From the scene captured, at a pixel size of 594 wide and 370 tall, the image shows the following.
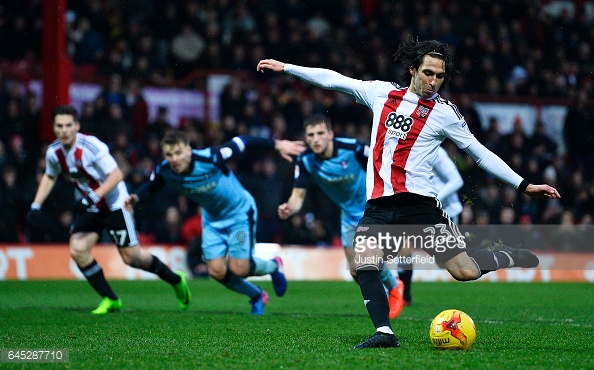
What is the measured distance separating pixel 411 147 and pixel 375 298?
1.10 meters

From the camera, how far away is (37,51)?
16.9 meters

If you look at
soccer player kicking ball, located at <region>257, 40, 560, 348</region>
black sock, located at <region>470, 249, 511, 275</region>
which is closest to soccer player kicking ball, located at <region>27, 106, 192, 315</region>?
soccer player kicking ball, located at <region>257, 40, 560, 348</region>

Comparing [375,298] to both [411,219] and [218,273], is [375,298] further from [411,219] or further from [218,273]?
[218,273]

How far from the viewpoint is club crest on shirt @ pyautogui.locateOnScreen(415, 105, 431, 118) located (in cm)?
609

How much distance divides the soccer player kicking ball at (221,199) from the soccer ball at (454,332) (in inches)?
129

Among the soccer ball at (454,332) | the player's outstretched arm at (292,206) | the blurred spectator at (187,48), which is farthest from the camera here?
the blurred spectator at (187,48)

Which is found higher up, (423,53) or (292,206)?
(423,53)

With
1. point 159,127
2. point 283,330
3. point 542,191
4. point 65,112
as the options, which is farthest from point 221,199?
point 159,127

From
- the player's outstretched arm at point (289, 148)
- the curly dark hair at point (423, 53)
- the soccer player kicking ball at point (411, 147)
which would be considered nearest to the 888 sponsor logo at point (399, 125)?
the soccer player kicking ball at point (411, 147)

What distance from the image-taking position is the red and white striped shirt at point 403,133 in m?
6.07

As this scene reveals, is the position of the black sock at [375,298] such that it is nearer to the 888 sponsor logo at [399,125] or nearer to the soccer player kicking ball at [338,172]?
the 888 sponsor logo at [399,125]

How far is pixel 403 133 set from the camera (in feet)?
19.9

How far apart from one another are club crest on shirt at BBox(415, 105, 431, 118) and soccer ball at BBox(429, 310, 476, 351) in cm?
139

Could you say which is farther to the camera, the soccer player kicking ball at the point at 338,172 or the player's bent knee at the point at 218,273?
the player's bent knee at the point at 218,273
